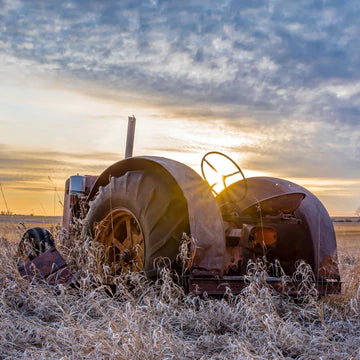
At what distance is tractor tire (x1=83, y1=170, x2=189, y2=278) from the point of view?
4.03 metres

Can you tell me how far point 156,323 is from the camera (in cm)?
326

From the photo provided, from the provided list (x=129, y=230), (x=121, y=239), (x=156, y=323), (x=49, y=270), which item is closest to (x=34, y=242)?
(x=49, y=270)

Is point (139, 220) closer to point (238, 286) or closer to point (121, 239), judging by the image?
point (121, 239)

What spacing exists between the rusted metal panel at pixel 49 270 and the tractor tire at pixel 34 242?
3.23 ft

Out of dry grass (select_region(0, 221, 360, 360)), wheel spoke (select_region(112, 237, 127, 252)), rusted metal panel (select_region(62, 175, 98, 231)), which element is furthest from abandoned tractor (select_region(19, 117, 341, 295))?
rusted metal panel (select_region(62, 175, 98, 231))

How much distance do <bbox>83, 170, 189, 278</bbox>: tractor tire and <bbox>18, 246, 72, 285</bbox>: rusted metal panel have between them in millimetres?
401

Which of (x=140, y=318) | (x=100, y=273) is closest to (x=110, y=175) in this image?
(x=100, y=273)

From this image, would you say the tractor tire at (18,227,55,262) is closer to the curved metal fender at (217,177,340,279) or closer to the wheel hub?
the wheel hub

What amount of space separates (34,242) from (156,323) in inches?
125

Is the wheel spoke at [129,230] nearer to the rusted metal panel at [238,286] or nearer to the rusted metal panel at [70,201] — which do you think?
the rusted metal panel at [238,286]

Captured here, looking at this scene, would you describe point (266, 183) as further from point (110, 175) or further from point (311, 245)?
point (110, 175)

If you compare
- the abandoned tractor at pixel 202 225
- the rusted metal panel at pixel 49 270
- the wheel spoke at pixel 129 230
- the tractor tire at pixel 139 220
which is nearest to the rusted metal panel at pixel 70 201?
the abandoned tractor at pixel 202 225

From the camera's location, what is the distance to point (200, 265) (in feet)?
12.7

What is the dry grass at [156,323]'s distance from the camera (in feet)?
9.61
